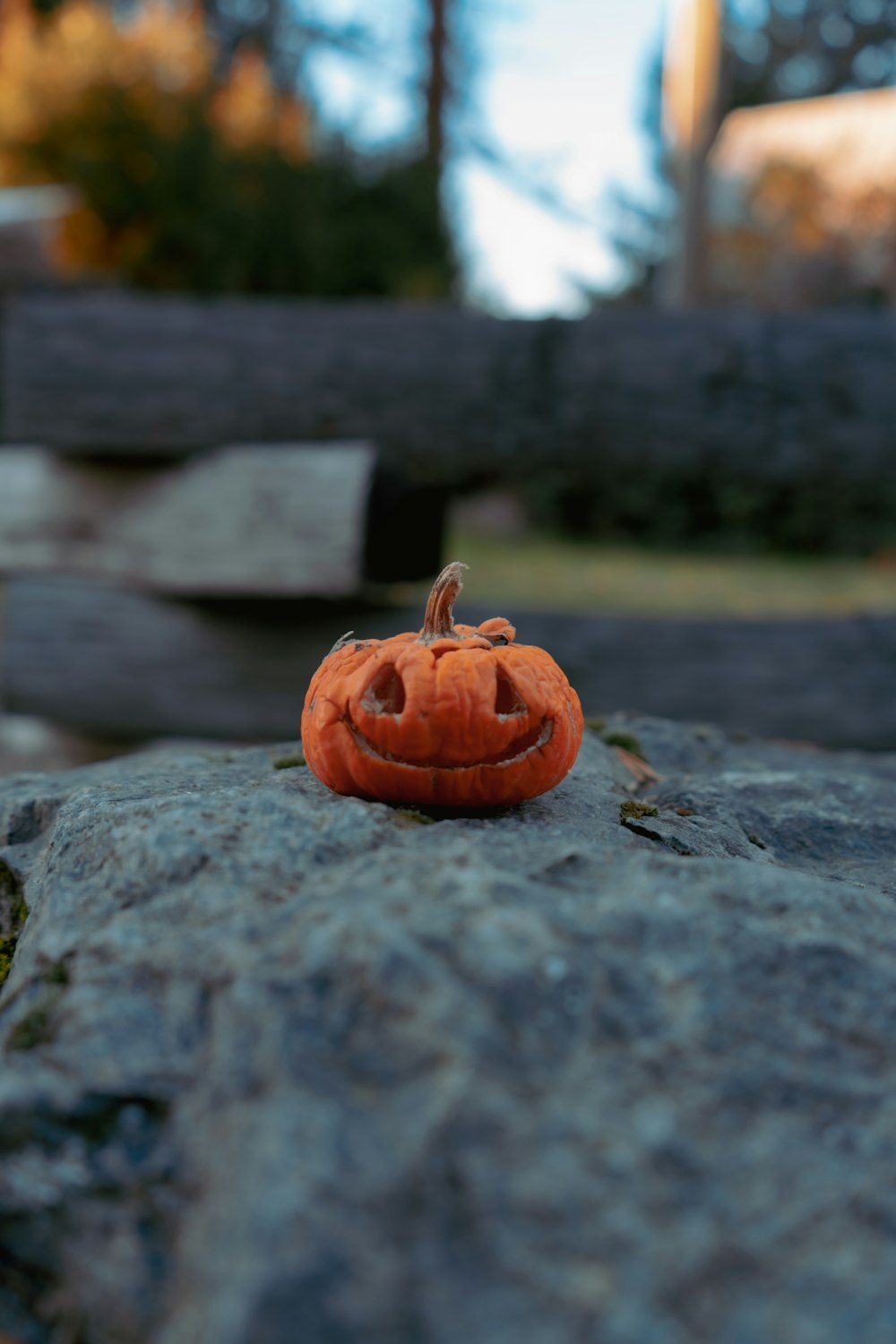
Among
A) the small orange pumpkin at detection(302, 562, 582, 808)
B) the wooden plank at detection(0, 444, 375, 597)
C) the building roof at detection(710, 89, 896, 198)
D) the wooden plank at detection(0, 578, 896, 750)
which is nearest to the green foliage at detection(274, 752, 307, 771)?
the small orange pumpkin at detection(302, 562, 582, 808)

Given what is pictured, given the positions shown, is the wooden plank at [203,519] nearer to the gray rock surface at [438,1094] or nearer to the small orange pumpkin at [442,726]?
the small orange pumpkin at [442,726]

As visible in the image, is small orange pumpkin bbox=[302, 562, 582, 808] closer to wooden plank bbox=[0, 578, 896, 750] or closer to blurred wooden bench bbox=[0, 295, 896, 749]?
blurred wooden bench bbox=[0, 295, 896, 749]

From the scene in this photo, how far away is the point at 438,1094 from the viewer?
3.08ft

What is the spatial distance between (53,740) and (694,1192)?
3.67 meters

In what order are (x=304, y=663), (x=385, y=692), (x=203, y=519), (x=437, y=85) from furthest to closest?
(x=437, y=85) → (x=304, y=663) → (x=203, y=519) → (x=385, y=692)

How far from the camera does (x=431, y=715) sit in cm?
138

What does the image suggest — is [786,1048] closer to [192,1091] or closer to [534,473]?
[192,1091]

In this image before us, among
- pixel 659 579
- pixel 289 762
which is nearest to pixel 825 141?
pixel 659 579

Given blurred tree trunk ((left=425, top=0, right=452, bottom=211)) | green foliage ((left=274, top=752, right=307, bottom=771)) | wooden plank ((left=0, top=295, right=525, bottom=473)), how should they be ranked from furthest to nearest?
blurred tree trunk ((left=425, top=0, right=452, bottom=211)) → wooden plank ((left=0, top=295, right=525, bottom=473)) → green foliage ((left=274, top=752, right=307, bottom=771))

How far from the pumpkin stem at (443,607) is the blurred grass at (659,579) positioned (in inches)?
179

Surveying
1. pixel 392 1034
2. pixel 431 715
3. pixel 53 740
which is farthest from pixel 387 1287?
pixel 53 740

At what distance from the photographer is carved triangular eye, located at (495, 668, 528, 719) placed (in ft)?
4.78

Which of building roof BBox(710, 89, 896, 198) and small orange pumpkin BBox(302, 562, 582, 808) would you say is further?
building roof BBox(710, 89, 896, 198)

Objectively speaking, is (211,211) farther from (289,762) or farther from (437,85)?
(289,762)
